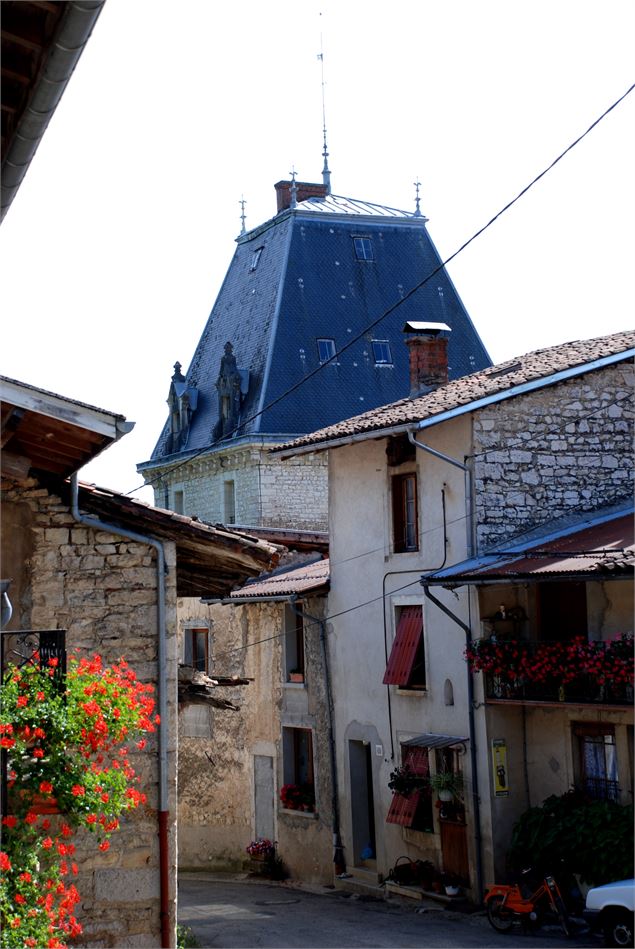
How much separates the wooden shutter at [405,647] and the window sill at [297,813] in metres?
3.73

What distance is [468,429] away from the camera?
2028cm

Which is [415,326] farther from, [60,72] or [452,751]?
[60,72]

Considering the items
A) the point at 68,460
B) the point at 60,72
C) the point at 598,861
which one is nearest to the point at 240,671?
the point at 598,861

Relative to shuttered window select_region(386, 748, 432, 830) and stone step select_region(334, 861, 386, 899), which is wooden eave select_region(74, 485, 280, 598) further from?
stone step select_region(334, 861, 386, 899)

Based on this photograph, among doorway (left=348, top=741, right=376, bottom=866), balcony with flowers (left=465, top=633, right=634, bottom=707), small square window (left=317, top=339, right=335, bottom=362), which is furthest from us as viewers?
small square window (left=317, top=339, right=335, bottom=362)

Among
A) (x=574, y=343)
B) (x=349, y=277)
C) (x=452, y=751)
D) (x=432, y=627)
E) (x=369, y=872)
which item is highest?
(x=349, y=277)

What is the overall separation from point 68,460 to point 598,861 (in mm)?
9999

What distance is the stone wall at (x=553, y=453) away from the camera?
2025cm

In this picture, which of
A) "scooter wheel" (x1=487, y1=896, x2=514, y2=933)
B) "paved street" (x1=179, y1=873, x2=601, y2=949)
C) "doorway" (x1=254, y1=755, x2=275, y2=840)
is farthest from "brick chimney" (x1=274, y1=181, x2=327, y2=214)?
"scooter wheel" (x1=487, y1=896, x2=514, y2=933)

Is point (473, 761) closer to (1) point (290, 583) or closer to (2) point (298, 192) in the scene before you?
(1) point (290, 583)

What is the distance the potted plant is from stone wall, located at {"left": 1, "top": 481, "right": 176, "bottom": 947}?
9.87 meters

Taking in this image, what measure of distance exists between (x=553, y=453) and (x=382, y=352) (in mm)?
20642

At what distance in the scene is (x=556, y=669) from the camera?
59.0 ft

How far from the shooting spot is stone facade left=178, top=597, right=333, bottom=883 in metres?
24.2
